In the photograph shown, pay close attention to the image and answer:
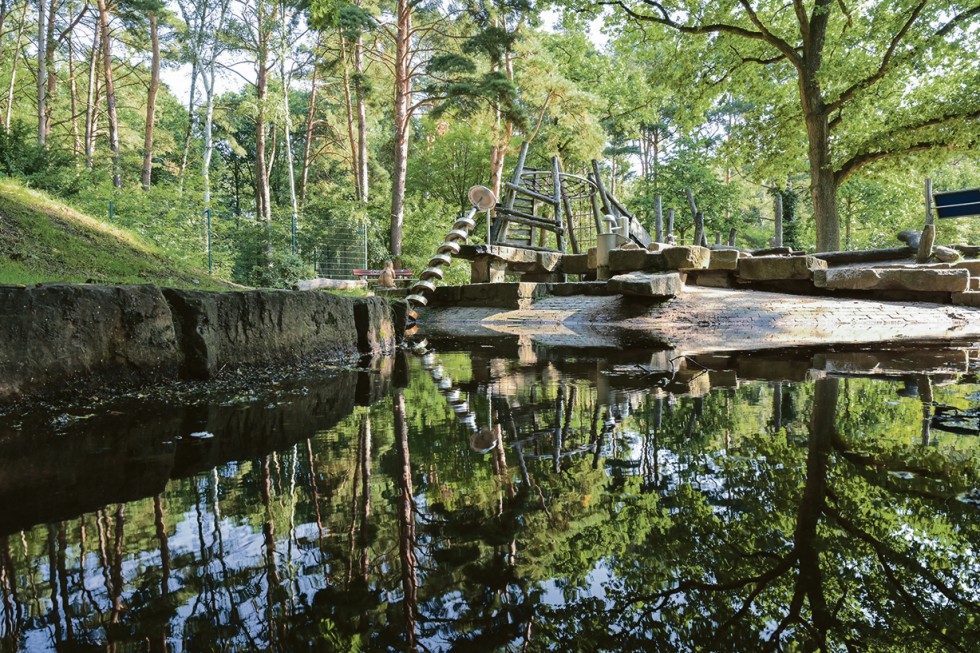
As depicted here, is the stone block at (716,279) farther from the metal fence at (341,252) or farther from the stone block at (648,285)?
the metal fence at (341,252)

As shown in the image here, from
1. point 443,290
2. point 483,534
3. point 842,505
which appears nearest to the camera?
point 483,534

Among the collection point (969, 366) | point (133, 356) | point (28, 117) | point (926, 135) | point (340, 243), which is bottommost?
point (969, 366)

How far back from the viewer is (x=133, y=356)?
10.8 ft

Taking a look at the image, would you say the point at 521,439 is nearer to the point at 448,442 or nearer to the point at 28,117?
the point at 448,442

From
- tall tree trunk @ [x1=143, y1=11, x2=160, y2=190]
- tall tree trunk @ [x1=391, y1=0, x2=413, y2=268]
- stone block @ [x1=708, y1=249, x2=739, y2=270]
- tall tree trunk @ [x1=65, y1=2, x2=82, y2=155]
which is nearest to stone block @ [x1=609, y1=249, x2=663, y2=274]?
stone block @ [x1=708, y1=249, x2=739, y2=270]

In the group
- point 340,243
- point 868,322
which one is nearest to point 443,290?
point 868,322

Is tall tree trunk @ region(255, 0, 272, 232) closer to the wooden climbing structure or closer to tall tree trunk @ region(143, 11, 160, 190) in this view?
tall tree trunk @ region(143, 11, 160, 190)

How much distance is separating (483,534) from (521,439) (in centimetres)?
94

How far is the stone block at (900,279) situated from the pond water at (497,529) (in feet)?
27.9

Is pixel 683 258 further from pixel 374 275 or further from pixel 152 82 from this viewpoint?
pixel 152 82

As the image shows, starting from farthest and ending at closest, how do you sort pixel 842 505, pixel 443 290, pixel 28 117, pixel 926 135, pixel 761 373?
pixel 28 117 < pixel 926 135 < pixel 443 290 < pixel 761 373 < pixel 842 505

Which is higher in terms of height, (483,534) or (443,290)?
(443,290)

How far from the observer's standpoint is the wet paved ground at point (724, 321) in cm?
734

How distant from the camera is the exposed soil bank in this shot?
9.02 ft
